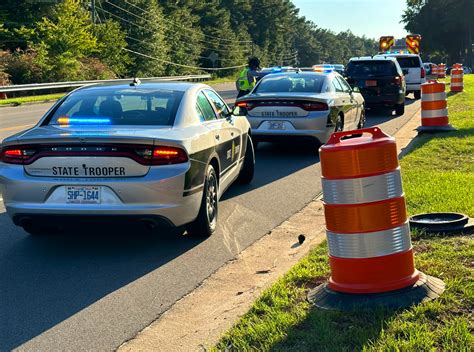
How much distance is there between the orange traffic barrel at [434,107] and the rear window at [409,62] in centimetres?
1381

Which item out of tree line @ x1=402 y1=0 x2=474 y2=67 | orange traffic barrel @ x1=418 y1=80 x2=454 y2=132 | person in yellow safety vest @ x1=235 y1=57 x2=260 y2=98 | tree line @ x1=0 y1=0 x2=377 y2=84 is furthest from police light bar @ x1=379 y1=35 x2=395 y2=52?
tree line @ x1=402 y1=0 x2=474 y2=67

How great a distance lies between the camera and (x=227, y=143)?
301 inches

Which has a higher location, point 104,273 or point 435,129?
point 104,273

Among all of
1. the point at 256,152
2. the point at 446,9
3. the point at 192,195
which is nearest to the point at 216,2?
the point at 446,9

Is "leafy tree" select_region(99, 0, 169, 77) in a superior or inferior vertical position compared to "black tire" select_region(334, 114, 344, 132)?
superior

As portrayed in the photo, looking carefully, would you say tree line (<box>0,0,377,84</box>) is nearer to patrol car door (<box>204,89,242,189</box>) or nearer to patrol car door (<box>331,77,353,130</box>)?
patrol car door (<box>331,77,353,130</box>)

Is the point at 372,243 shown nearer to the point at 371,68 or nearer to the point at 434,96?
the point at 434,96

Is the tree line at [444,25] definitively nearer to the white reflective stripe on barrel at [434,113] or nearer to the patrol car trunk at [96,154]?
the white reflective stripe on barrel at [434,113]

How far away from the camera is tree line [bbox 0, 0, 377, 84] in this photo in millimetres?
44219

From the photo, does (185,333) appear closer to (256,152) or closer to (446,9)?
(256,152)

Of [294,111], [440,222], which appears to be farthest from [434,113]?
[440,222]

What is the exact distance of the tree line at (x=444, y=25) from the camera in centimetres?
8883

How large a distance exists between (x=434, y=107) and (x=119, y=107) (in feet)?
28.1

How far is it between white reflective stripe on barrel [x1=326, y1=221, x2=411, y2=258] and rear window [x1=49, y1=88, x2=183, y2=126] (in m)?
2.59
